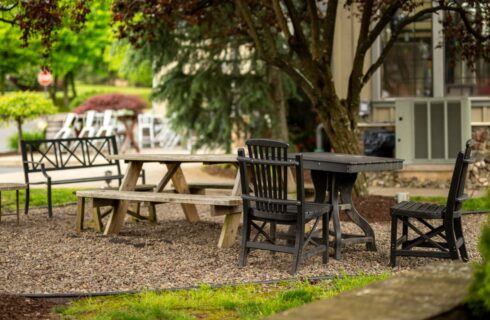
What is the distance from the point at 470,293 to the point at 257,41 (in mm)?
8651

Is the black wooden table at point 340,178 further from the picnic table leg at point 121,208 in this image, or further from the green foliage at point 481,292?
the green foliage at point 481,292

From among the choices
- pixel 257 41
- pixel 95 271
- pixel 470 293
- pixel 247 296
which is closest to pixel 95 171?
pixel 257 41

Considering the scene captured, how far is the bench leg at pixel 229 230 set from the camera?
29.7ft

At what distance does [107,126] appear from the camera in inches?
1050

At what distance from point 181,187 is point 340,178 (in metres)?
2.61

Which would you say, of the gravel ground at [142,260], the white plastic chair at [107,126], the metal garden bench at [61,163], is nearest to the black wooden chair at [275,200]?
the gravel ground at [142,260]

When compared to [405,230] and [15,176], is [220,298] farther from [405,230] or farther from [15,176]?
[15,176]

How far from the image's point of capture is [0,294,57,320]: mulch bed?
20.0 feet

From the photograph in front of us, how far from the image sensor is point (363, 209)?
1180 centimetres

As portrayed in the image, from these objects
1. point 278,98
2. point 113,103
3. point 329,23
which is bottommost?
point 278,98

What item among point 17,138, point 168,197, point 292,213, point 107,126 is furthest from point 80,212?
point 17,138

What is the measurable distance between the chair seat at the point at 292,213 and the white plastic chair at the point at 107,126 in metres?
17.9

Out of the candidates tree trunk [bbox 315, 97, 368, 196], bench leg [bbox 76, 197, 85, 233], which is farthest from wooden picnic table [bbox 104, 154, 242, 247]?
tree trunk [bbox 315, 97, 368, 196]

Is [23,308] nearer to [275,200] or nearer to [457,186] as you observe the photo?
[275,200]
